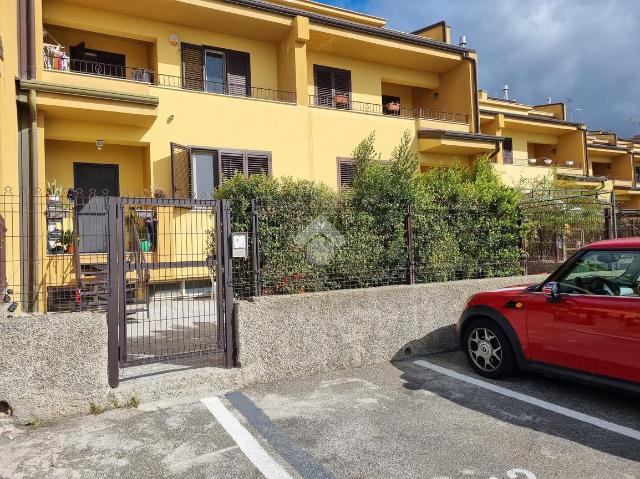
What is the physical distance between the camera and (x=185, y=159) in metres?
11.1

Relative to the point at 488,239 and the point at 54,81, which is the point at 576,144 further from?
the point at 54,81

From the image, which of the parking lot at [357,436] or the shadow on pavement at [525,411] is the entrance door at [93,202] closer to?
the parking lot at [357,436]

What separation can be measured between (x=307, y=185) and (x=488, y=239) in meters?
3.29

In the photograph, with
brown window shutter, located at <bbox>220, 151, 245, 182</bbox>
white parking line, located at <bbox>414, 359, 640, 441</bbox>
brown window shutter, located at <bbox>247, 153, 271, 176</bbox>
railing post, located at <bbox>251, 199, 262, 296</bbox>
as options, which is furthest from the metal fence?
brown window shutter, located at <bbox>247, 153, 271, 176</bbox>

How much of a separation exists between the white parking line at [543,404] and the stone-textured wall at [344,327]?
58 centimetres

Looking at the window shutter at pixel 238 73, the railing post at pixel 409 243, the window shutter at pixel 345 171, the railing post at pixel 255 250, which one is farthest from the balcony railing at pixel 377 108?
the railing post at pixel 255 250

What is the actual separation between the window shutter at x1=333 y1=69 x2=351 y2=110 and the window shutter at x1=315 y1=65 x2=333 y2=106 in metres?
0.17

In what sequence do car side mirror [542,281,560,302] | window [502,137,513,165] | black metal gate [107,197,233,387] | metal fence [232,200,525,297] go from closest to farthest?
car side mirror [542,281,560,302] → black metal gate [107,197,233,387] → metal fence [232,200,525,297] → window [502,137,513,165]

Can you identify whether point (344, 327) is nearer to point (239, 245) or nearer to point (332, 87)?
point (239, 245)

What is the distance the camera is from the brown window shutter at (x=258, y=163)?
1199cm

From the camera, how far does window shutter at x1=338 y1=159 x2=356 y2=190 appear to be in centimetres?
1334

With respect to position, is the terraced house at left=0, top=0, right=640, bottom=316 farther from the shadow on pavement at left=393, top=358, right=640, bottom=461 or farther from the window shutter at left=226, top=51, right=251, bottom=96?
the shadow on pavement at left=393, top=358, right=640, bottom=461

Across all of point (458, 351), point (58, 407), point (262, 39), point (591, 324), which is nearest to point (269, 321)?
point (58, 407)

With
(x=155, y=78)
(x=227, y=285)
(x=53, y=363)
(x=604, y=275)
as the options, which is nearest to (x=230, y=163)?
(x=155, y=78)
